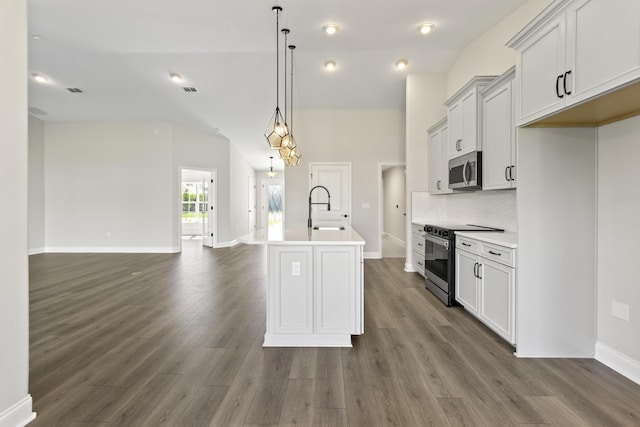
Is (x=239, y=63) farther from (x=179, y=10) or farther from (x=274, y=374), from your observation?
(x=274, y=374)

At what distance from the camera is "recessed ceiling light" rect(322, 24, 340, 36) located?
14.0 ft

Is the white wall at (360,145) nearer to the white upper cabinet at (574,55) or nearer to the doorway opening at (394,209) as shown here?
the doorway opening at (394,209)

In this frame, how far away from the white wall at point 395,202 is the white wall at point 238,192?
4.67 m

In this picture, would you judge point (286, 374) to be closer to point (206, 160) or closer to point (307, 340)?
point (307, 340)

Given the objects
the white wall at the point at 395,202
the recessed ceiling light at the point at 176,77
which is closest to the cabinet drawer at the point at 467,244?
the recessed ceiling light at the point at 176,77

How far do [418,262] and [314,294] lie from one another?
2.95 metres

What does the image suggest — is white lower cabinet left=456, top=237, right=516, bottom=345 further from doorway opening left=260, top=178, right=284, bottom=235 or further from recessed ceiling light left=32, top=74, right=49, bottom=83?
doorway opening left=260, top=178, right=284, bottom=235

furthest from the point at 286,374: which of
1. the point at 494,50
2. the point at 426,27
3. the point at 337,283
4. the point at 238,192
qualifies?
the point at 238,192

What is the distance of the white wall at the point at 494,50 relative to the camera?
3.75 meters

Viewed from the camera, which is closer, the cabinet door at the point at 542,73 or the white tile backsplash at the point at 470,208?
the cabinet door at the point at 542,73

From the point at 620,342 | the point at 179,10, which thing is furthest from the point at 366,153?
the point at 620,342

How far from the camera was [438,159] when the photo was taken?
196 inches

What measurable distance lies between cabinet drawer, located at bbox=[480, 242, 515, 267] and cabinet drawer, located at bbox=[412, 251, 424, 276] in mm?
1961

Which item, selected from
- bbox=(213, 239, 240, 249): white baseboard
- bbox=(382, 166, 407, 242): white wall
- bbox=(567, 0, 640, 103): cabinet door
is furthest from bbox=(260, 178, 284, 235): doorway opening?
bbox=(567, 0, 640, 103): cabinet door
